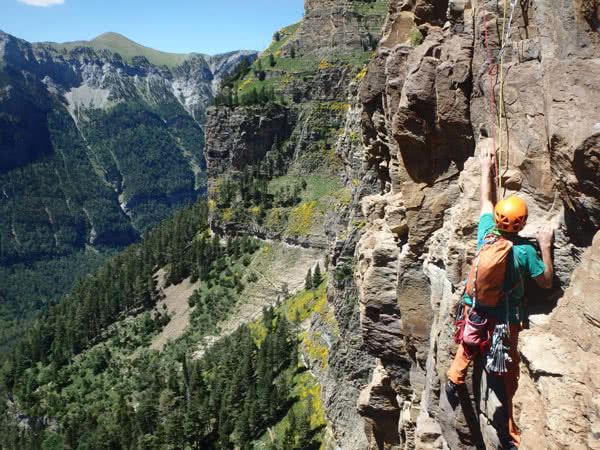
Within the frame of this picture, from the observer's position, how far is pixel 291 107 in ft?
A: 336

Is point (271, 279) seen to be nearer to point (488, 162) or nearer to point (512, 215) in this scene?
point (488, 162)

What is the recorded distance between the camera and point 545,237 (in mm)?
7836

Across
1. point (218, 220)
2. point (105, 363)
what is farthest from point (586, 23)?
point (218, 220)

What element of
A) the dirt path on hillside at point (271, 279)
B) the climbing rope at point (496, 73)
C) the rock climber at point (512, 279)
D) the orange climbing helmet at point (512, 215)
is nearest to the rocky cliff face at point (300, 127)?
the dirt path on hillside at point (271, 279)

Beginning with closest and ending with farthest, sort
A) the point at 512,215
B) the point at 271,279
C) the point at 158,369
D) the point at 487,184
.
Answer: the point at 512,215 → the point at 487,184 → the point at 158,369 → the point at 271,279

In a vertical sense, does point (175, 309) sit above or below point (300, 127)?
below

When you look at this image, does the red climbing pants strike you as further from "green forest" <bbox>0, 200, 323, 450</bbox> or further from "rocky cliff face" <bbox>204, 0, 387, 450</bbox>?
"rocky cliff face" <bbox>204, 0, 387, 450</bbox>

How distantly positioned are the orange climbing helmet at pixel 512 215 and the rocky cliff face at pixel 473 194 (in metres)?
0.75

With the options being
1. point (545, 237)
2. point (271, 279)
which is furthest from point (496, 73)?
point (271, 279)

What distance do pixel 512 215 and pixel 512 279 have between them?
1112mm

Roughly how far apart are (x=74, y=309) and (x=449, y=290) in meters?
107

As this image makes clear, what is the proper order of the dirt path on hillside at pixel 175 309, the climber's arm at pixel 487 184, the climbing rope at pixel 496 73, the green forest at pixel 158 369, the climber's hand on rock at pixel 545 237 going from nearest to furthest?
the climber's hand on rock at pixel 545 237
the climber's arm at pixel 487 184
the climbing rope at pixel 496 73
the green forest at pixel 158 369
the dirt path on hillside at pixel 175 309

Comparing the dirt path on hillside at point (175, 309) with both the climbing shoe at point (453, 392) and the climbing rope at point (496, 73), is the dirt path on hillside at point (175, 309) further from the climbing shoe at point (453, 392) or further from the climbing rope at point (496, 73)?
the climbing rope at point (496, 73)

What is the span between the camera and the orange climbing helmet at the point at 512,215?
755 cm
